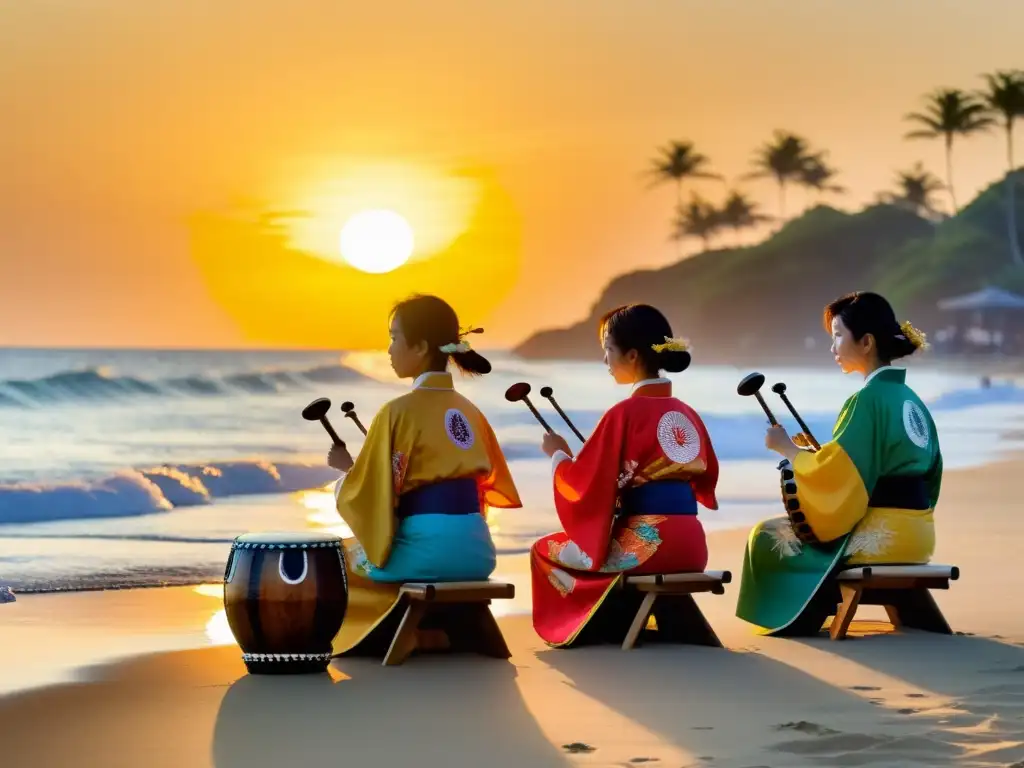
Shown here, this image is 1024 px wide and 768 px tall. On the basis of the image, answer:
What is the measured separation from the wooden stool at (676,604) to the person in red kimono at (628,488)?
0.09 m

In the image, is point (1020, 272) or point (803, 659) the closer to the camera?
point (803, 659)

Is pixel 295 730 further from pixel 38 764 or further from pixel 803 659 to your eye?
pixel 803 659

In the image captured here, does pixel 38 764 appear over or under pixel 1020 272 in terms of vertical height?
under

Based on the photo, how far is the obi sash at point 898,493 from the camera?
7.42 metres

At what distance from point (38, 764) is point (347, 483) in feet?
6.50

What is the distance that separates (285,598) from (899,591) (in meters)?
2.61

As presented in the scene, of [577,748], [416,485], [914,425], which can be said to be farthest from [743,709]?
[914,425]

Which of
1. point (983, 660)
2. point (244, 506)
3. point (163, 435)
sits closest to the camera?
point (983, 660)

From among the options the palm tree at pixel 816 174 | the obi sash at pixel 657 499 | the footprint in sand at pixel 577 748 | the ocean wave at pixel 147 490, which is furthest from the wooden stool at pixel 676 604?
the palm tree at pixel 816 174

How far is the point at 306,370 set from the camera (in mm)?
40094

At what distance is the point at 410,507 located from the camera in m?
6.99

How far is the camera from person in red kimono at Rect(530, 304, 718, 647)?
23.6 ft

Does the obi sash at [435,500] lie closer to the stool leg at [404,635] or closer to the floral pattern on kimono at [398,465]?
the floral pattern on kimono at [398,465]

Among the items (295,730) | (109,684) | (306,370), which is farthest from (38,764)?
(306,370)
